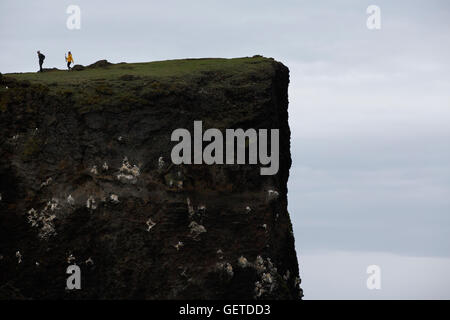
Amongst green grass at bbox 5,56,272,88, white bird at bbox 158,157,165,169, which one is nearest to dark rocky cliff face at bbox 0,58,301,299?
white bird at bbox 158,157,165,169

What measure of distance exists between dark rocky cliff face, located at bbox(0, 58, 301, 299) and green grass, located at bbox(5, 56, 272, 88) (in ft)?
4.90

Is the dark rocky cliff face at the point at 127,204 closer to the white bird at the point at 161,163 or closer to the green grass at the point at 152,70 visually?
the white bird at the point at 161,163

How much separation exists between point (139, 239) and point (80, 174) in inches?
126

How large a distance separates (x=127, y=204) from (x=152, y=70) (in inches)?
279

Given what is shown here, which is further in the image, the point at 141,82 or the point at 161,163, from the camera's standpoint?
the point at 141,82

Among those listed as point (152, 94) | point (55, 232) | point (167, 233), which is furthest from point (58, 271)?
point (152, 94)

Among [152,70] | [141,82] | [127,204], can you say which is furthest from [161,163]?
[152,70]

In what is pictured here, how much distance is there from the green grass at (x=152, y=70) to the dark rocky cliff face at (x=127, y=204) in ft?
4.90

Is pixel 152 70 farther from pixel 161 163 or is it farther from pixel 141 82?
pixel 161 163

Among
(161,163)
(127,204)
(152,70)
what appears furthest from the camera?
(152,70)

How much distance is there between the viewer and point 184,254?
123 ft

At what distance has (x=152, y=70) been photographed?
42.5 m

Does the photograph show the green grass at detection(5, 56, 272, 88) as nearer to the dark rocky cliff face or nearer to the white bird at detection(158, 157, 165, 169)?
the dark rocky cliff face

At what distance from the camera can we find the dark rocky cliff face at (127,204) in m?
37.5
